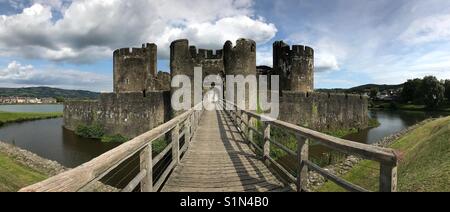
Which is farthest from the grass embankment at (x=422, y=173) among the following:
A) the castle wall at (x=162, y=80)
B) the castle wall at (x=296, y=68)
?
the castle wall at (x=162, y=80)

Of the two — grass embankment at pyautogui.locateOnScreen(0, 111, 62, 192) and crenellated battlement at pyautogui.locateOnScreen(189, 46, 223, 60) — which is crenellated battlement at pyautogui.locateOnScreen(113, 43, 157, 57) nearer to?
crenellated battlement at pyautogui.locateOnScreen(189, 46, 223, 60)

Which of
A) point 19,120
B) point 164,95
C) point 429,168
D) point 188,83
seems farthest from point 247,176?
point 19,120

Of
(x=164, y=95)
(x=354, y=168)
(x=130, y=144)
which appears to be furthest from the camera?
(x=164, y=95)

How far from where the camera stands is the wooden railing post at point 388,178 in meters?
2.21

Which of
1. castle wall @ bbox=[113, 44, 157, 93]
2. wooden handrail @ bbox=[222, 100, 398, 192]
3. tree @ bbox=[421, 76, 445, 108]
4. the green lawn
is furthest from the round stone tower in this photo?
tree @ bbox=[421, 76, 445, 108]

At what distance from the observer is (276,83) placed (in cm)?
2814

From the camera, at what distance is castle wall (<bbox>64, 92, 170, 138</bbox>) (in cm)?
2348

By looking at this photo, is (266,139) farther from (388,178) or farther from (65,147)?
(65,147)

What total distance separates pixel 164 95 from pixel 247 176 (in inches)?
756

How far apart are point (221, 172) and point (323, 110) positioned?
23050 mm

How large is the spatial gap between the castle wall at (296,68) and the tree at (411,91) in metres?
53.8
